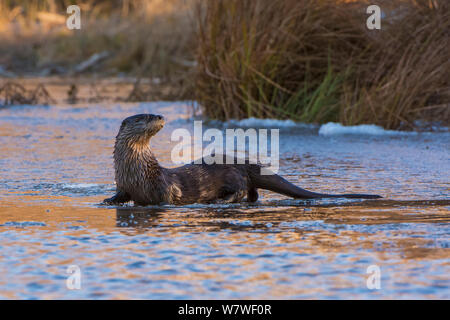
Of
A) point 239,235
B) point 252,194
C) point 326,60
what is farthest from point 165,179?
point 326,60

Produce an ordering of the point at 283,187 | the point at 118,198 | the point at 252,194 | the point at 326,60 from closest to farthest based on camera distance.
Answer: the point at 118,198
the point at 283,187
the point at 252,194
the point at 326,60

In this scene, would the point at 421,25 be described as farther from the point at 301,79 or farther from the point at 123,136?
the point at 123,136

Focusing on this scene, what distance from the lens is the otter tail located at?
16.0ft

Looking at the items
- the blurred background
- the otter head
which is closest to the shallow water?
the otter head

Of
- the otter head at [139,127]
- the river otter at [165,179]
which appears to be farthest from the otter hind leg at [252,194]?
the otter head at [139,127]

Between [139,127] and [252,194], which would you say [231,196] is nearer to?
[252,194]

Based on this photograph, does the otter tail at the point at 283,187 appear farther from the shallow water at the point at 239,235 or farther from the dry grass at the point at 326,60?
the dry grass at the point at 326,60

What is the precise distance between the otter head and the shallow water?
0.39 m

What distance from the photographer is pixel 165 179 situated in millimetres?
4781

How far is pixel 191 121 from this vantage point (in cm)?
913

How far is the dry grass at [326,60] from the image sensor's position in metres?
7.89

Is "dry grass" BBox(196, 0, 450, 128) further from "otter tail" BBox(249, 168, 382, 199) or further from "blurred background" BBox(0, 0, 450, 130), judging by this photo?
"otter tail" BBox(249, 168, 382, 199)

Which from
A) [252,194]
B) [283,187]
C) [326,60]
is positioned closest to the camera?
[283,187]

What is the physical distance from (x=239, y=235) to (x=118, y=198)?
110 cm
